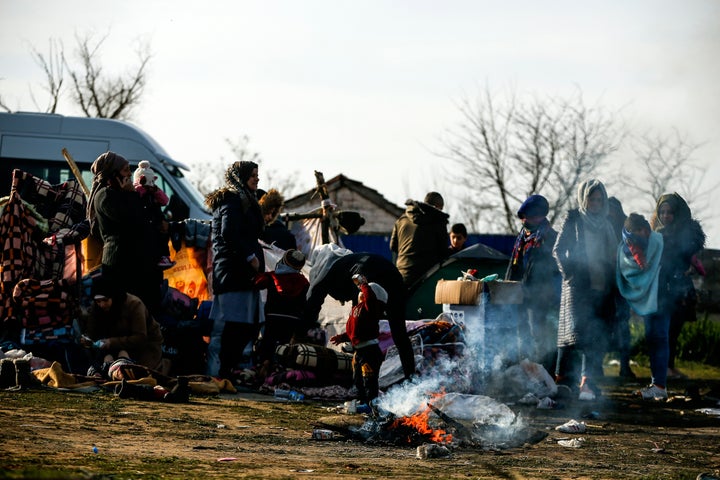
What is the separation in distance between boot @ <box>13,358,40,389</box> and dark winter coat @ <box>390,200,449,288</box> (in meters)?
5.13

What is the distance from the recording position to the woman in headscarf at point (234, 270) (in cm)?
958

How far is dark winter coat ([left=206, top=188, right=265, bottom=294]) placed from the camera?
9.59m

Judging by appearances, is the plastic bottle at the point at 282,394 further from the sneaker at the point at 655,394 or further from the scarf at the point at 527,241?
the sneaker at the point at 655,394

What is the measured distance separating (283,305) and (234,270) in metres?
0.70

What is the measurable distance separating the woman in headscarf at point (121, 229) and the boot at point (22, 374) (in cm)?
115

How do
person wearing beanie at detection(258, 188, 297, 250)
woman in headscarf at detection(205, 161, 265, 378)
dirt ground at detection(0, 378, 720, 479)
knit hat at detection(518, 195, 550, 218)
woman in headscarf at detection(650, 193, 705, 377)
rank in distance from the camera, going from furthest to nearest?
person wearing beanie at detection(258, 188, 297, 250) < woman in headscarf at detection(650, 193, 705, 377) < knit hat at detection(518, 195, 550, 218) < woman in headscarf at detection(205, 161, 265, 378) < dirt ground at detection(0, 378, 720, 479)

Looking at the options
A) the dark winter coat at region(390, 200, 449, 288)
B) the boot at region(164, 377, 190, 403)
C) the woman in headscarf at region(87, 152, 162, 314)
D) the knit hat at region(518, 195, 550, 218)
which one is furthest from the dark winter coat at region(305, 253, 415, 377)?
the dark winter coat at region(390, 200, 449, 288)

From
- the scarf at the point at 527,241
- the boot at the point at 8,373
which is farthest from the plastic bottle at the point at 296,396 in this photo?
the scarf at the point at 527,241

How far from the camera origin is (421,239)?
12.2 metres

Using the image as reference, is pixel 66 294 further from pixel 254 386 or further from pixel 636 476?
pixel 636 476

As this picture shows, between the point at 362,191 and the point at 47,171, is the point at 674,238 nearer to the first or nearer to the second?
the point at 47,171

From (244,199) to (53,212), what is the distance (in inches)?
78.9

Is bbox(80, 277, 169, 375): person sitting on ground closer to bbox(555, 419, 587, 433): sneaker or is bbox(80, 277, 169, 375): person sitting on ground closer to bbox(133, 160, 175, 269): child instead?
bbox(133, 160, 175, 269): child

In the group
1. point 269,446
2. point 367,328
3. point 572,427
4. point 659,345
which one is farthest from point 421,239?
point 269,446
